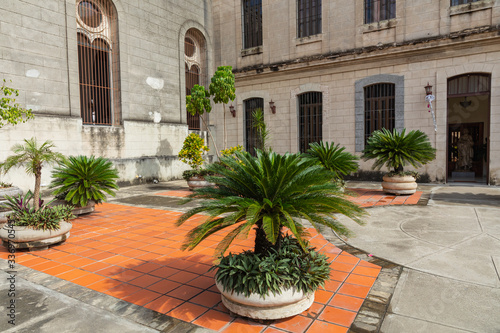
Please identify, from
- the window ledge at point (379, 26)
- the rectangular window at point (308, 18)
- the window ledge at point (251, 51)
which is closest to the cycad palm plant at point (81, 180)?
the window ledge at point (251, 51)

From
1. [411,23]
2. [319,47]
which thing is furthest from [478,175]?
[319,47]

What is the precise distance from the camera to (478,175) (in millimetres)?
16422

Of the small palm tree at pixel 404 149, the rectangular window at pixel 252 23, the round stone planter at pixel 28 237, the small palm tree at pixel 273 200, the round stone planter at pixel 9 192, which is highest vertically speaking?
the rectangular window at pixel 252 23

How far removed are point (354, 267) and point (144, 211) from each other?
6084 mm

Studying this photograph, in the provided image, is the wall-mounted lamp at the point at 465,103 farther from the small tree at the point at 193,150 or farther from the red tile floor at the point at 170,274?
the red tile floor at the point at 170,274

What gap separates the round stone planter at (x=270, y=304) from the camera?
324 cm

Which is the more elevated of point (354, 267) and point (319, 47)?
point (319, 47)

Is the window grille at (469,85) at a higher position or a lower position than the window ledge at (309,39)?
lower

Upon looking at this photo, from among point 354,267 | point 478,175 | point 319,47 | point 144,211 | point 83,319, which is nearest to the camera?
point 83,319

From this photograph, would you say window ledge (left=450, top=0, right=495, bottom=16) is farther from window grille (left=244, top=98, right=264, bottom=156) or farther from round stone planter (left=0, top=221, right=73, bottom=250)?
round stone planter (left=0, top=221, right=73, bottom=250)

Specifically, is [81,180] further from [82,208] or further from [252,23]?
[252,23]

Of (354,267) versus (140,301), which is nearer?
(140,301)

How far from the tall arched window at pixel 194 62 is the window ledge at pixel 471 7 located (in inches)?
458

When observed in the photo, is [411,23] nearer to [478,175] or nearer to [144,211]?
[478,175]
